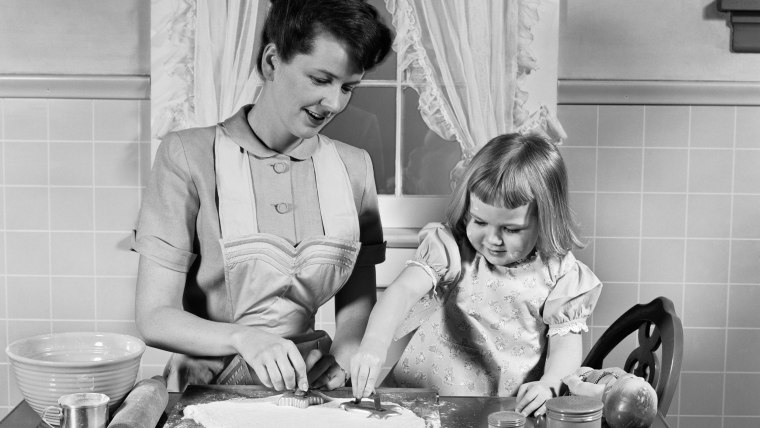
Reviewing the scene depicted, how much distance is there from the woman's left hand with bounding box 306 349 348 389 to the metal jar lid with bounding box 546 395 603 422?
1.61 ft

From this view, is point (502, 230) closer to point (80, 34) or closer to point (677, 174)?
point (677, 174)

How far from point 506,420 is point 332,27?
2.62ft

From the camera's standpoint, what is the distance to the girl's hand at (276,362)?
148 cm

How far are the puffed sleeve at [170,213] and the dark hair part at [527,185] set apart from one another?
583mm

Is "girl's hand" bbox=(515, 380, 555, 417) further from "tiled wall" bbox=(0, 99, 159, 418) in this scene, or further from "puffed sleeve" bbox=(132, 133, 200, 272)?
"tiled wall" bbox=(0, 99, 159, 418)

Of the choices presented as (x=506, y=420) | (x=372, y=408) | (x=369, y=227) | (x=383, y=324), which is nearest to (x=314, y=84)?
(x=369, y=227)

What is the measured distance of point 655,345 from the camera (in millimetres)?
1772

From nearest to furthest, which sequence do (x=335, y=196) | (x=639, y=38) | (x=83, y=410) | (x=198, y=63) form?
1. (x=83, y=410)
2. (x=335, y=196)
3. (x=198, y=63)
4. (x=639, y=38)

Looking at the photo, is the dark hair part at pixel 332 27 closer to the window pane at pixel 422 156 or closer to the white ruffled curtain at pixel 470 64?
the white ruffled curtain at pixel 470 64

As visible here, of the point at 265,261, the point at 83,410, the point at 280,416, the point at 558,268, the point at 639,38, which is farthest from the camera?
the point at 639,38

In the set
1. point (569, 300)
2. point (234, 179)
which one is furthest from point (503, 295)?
point (234, 179)

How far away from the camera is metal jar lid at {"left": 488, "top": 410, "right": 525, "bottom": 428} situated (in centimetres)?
132

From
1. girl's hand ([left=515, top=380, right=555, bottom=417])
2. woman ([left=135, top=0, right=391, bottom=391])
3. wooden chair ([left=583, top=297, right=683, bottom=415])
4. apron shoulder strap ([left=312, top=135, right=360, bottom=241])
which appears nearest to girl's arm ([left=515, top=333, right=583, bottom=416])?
girl's hand ([left=515, top=380, right=555, bottom=417])

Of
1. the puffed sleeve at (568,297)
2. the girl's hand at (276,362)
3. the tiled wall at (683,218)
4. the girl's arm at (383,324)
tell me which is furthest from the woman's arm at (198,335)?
the tiled wall at (683,218)
